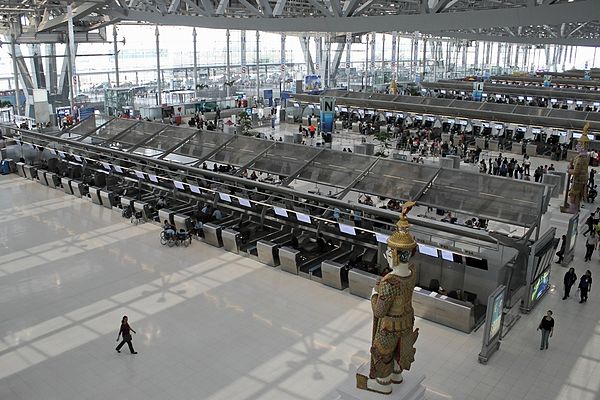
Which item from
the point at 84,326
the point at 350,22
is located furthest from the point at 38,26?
the point at 84,326

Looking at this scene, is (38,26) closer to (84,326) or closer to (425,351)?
(84,326)

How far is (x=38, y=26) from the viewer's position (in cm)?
3581

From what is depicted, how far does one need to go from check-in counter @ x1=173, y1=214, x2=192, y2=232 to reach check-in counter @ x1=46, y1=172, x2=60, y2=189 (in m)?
7.79

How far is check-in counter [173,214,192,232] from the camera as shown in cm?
1731

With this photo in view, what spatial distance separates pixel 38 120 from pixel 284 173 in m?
21.8

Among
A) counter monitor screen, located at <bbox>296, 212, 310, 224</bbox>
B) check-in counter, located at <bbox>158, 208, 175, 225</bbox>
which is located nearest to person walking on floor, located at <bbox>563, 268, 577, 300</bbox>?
counter monitor screen, located at <bbox>296, 212, 310, 224</bbox>

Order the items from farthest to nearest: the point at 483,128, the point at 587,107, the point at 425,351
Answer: the point at 587,107
the point at 483,128
the point at 425,351

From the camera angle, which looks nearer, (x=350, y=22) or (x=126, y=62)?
(x=350, y=22)

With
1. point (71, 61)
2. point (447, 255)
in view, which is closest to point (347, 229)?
point (447, 255)

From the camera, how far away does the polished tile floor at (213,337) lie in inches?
385

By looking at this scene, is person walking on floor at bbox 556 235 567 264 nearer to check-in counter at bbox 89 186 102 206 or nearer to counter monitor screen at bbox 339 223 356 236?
counter monitor screen at bbox 339 223 356 236

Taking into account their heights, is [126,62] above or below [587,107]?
above

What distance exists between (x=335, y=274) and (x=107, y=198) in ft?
33.2

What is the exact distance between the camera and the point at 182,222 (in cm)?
1745
